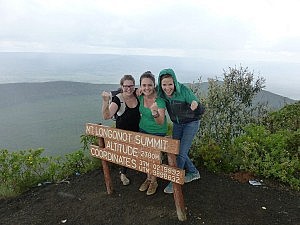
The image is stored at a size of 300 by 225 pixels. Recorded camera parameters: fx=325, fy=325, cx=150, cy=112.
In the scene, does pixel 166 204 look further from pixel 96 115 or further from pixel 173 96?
pixel 96 115

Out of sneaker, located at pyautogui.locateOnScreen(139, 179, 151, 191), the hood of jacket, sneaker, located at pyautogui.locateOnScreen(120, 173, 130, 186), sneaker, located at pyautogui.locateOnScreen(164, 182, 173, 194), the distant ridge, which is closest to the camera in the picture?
the hood of jacket

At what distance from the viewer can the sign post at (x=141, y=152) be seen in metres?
4.31

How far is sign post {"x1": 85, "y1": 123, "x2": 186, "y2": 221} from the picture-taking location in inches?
170

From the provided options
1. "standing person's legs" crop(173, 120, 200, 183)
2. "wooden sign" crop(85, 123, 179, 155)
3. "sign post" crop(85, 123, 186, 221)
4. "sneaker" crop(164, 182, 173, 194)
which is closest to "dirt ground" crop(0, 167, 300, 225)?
"sneaker" crop(164, 182, 173, 194)

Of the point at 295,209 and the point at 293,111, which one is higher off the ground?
the point at 293,111

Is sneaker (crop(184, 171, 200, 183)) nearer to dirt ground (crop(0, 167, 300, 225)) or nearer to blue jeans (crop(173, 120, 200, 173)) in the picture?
dirt ground (crop(0, 167, 300, 225))

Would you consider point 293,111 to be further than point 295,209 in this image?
Yes

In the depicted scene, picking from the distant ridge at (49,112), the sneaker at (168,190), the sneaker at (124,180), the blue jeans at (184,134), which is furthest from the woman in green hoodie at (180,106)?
the distant ridge at (49,112)

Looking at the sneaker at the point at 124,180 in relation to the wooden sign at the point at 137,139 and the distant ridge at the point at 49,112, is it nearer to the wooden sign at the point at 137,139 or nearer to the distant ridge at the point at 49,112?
the wooden sign at the point at 137,139

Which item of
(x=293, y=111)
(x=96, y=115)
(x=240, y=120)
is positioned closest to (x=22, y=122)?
(x=96, y=115)

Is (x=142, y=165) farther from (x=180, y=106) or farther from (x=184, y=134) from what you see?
(x=180, y=106)

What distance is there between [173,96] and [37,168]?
376 centimetres

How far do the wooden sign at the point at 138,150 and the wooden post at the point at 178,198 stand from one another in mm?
88

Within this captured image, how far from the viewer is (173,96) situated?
4.61 meters
